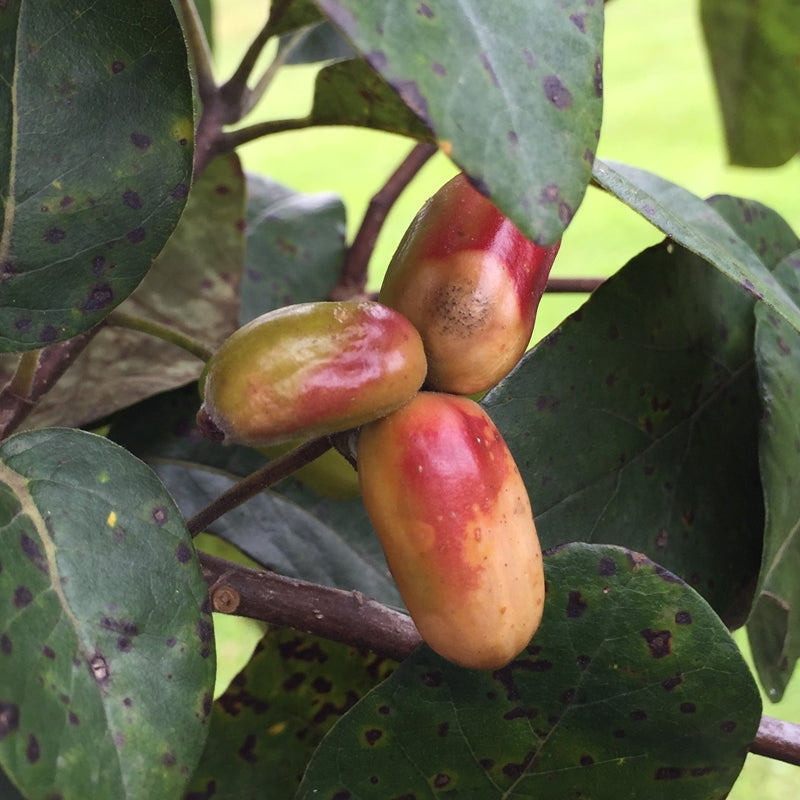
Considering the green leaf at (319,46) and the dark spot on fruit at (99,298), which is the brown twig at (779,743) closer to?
the dark spot on fruit at (99,298)

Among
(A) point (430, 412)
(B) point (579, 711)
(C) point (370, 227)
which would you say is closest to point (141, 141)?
(A) point (430, 412)

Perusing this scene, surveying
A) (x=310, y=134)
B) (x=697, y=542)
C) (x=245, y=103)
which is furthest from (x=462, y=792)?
(x=310, y=134)

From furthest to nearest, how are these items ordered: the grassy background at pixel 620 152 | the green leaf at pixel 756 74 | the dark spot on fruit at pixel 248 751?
the grassy background at pixel 620 152 < the green leaf at pixel 756 74 < the dark spot on fruit at pixel 248 751

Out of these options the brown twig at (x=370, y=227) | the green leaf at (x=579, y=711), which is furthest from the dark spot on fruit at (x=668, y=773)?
the brown twig at (x=370, y=227)

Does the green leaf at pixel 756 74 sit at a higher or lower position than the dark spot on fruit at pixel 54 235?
lower

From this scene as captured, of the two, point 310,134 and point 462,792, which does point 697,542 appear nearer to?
point 462,792

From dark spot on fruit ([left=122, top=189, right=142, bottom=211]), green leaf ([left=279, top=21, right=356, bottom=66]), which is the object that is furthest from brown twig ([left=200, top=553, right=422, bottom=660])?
green leaf ([left=279, top=21, right=356, bottom=66])
